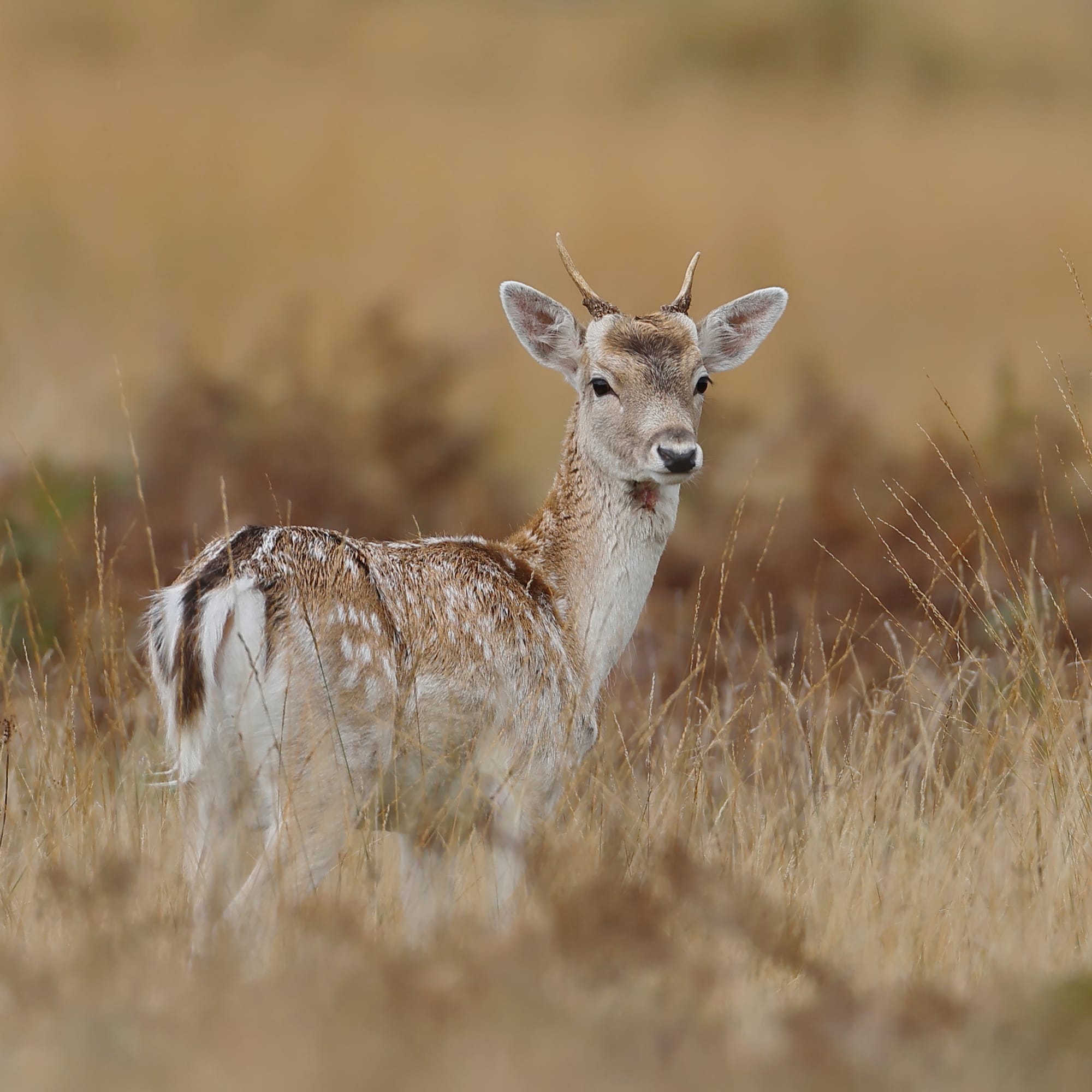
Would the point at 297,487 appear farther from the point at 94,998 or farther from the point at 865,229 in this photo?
the point at 865,229

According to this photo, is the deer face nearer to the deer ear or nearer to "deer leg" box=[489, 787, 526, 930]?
the deer ear

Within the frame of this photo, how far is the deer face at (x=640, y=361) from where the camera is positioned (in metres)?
5.45

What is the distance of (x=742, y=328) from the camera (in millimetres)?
6289

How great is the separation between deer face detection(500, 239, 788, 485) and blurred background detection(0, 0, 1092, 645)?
0.32 metres

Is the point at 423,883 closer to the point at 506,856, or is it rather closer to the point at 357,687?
the point at 506,856

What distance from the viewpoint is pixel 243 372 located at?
1191cm

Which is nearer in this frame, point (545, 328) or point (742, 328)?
point (545, 328)

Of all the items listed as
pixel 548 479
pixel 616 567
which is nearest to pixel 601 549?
pixel 616 567

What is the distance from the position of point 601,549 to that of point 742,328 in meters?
1.19

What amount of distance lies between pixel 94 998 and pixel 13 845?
69.5 inches

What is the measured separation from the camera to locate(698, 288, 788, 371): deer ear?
6.21 m

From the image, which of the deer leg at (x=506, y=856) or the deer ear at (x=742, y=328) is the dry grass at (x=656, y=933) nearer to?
the deer leg at (x=506, y=856)

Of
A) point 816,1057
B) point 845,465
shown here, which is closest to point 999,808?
point 816,1057

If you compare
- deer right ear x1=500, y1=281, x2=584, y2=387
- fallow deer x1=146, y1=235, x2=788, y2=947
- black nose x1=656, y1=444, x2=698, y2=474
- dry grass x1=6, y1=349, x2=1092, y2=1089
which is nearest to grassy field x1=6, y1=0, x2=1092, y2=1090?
dry grass x1=6, y1=349, x2=1092, y2=1089
